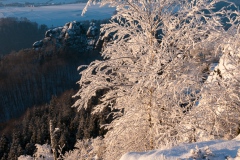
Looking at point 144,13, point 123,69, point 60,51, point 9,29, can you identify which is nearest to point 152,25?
point 144,13

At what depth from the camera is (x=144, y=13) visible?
6738 millimetres

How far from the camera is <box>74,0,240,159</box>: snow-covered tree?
639 cm

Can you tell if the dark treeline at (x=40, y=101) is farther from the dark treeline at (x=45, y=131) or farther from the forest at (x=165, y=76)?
the forest at (x=165, y=76)

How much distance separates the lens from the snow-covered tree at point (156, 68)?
252 inches

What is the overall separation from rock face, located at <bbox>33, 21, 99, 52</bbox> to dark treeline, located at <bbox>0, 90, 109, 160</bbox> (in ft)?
125

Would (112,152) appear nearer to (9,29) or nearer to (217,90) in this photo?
(217,90)

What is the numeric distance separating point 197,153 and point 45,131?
35066mm

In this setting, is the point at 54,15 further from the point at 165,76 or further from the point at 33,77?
the point at 165,76

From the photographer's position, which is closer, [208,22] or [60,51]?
[208,22]

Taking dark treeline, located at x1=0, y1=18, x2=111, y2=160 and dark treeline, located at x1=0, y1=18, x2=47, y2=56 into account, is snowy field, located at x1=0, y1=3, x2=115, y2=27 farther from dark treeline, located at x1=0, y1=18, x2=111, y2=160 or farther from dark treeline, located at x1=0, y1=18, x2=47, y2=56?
dark treeline, located at x1=0, y1=18, x2=111, y2=160

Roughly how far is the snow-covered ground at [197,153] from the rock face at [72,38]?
80292 mm

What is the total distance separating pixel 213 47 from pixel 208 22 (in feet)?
3.13

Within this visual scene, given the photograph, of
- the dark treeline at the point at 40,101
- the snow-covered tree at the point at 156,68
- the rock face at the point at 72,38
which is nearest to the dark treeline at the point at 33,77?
the dark treeline at the point at 40,101

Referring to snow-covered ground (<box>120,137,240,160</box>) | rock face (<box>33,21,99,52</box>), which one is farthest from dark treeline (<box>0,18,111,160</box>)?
snow-covered ground (<box>120,137,240,160</box>)
